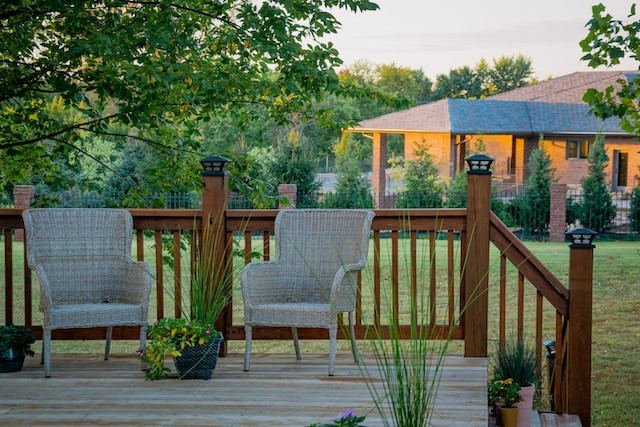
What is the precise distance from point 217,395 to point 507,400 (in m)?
1.42

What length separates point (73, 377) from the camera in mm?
4594

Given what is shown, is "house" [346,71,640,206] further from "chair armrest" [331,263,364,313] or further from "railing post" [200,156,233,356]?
"chair armrest" [331,263,364,313]

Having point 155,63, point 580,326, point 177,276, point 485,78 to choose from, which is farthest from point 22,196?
point 485,78

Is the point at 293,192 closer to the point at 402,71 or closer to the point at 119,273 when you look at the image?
the point at 119,273

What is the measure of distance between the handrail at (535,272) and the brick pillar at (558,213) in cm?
1285

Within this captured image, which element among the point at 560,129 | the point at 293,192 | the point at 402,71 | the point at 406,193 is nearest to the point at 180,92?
the point at 293,192

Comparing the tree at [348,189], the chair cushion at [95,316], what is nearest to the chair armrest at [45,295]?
the chair cushion at [95,316]

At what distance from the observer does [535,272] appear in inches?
196

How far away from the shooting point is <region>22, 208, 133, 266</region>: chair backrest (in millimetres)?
4941

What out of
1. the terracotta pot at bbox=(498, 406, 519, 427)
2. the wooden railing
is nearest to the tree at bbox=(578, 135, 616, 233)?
the wooden railing

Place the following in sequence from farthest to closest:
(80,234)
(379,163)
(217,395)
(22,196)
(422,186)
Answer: (379,163) → (422,186) → (22,196) → (80,234) → (217,395)

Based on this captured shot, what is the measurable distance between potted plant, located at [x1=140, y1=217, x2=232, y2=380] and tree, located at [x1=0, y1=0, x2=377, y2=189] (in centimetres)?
191

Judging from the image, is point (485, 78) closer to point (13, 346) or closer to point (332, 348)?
point (332, 348)

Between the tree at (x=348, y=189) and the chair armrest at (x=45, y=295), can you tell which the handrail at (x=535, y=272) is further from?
the tree at (x=348, y=189)
